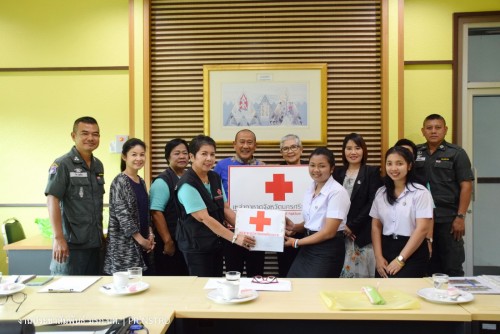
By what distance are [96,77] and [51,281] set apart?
2.41m

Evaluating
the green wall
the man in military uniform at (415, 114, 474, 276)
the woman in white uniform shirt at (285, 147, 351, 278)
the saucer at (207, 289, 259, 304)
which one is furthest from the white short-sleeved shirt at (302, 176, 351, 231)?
the green wall

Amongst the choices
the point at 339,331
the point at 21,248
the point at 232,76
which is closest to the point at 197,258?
the point at 339,331

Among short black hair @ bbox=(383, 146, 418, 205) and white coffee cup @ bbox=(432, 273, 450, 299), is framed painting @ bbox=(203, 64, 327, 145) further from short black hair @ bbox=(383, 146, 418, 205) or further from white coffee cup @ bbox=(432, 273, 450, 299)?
white coffee cup @ bbox=(432, 273, 450, 299)

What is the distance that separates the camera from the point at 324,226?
2561 mm

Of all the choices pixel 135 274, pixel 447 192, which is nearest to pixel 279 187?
pixel 447 192

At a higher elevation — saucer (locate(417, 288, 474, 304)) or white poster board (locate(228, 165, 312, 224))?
white poster board (locate(228, 165, 312, 224))

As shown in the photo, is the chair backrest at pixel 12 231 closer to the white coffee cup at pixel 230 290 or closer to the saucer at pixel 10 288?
the saucer at pixel 10 288

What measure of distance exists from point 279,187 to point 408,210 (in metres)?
1.11

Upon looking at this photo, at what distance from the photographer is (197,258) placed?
8.52 feet

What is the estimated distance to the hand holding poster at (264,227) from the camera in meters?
2.75

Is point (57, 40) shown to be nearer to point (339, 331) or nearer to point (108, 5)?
point (108, 5)

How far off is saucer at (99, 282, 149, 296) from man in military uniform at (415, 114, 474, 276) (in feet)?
8.56

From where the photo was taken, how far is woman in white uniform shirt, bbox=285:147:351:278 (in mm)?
2512

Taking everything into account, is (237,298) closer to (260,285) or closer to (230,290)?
(230,290)
